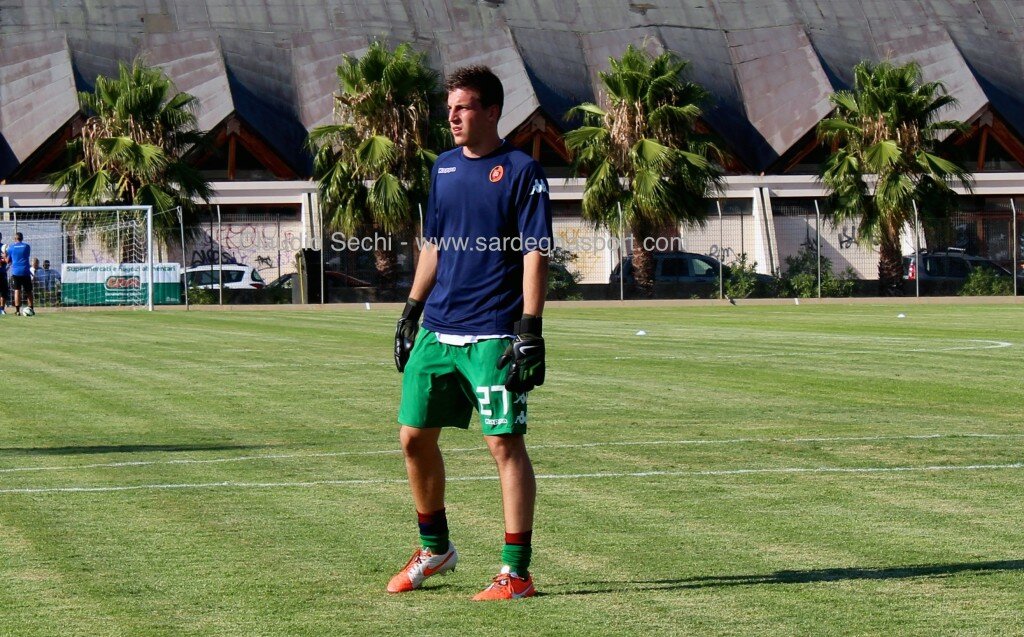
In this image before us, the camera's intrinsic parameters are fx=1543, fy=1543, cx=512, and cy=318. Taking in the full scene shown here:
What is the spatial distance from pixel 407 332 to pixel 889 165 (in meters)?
39.9

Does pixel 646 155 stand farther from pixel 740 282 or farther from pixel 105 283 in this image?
pixel 105 283

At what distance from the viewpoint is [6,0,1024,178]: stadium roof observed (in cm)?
5588

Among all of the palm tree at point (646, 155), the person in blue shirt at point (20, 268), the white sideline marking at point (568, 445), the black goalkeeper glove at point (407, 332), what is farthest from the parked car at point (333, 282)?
the black goalkeeper glove at point (407, 332)

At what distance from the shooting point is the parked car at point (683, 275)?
43.5 m

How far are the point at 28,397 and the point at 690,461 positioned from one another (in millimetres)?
7418

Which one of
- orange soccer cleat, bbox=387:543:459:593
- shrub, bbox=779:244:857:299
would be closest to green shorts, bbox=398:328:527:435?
orange soccer cleat, bbox=387:543:459:593

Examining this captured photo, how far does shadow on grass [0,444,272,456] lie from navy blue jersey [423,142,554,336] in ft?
15.6

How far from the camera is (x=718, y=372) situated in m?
16.4

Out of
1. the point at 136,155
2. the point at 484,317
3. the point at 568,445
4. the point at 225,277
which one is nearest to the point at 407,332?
the point at 484,317

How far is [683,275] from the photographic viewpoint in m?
43.8

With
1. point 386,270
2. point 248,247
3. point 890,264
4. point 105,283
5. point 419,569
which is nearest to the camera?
point 419,569

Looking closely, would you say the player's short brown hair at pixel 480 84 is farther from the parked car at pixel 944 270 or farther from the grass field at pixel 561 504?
the parked car at pixel 944 270

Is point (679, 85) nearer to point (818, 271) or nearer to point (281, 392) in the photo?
point (818, 271)

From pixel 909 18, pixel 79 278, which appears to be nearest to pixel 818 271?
pixel 79 278
